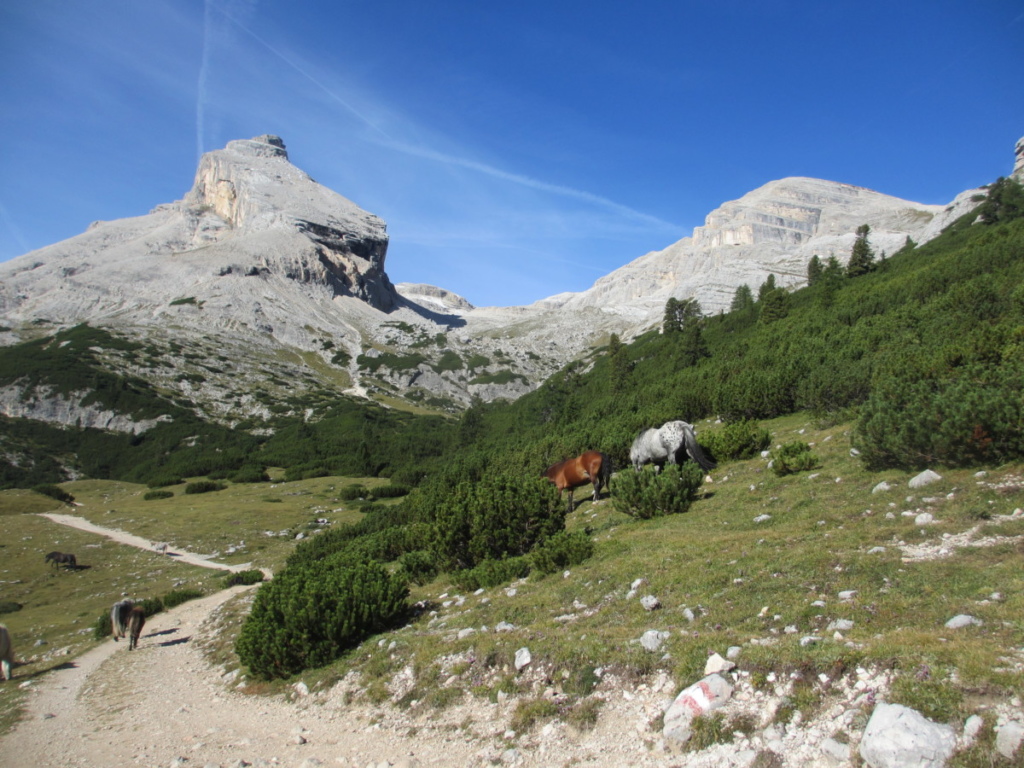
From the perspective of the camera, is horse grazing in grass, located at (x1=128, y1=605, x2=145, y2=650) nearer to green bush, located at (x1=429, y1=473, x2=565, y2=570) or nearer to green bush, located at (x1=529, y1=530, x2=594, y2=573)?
green bush, located at (x1=429, y1=473, x2=565, y2=570)

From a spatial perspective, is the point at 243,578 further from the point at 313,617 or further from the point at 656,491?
the point at 656,491

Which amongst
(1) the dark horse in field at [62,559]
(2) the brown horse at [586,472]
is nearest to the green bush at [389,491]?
(1) the dark horse in field at [62,559]

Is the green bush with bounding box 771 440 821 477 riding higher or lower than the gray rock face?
higher

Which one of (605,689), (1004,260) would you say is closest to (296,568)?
(605,689)

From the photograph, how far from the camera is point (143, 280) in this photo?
178000 mm

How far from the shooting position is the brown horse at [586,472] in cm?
2062

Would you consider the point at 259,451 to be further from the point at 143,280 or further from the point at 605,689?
the point at 143,280

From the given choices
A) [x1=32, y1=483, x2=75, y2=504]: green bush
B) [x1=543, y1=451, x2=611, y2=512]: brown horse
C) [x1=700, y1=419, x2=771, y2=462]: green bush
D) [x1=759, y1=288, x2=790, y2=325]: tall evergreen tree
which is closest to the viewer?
[x1=700, y1=419, x2=771, y2=462]: green bush

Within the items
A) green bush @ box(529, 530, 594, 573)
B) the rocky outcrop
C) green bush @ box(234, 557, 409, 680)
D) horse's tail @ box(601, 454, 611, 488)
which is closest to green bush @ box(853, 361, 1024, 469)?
green bush @ box(529, 530, 594, 573)

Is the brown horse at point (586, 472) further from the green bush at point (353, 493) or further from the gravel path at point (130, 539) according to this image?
the green bush at point (353, 493)

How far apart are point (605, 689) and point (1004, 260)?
46.5 meters

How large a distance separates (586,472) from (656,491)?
19.0 feet

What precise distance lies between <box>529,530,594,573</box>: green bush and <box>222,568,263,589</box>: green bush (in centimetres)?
1731

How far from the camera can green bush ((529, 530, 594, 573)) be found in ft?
38.5
